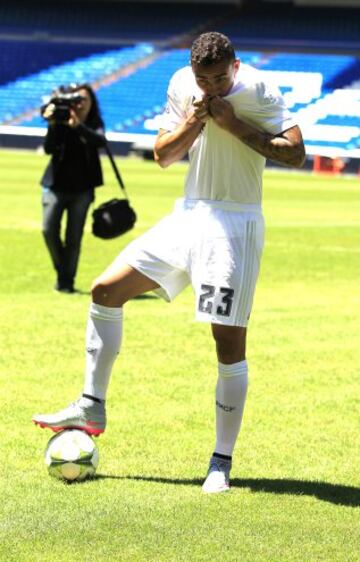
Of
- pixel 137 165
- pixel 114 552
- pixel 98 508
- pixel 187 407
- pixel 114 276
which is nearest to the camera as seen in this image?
pixel 114 552

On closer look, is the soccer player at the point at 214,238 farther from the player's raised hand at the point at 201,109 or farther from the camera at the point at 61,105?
the camera at the point at 61,105

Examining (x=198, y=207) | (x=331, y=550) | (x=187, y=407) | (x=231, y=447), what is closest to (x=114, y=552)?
(x=331, y=550)

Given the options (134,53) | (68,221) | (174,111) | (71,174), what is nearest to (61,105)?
(71,174)

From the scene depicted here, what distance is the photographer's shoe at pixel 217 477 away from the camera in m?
6.07

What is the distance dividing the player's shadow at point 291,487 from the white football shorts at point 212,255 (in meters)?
0.83

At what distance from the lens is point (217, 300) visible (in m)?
6.07

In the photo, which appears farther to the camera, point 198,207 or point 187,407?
point 187,407

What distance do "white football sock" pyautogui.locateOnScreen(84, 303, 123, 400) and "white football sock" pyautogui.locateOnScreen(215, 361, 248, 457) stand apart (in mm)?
556

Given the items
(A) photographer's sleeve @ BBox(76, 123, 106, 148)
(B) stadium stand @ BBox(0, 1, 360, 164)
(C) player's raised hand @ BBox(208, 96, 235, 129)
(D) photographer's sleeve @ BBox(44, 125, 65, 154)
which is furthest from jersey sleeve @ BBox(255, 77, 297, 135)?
(B) stadium stand @ BBox(0, 1, 360, 164)

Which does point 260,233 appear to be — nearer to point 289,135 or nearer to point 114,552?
point 289,135

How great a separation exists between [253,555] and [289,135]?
2.06 m

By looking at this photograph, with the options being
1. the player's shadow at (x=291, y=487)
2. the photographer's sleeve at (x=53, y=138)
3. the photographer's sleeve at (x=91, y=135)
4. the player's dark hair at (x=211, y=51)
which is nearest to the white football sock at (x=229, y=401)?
the player's shadow at (x=291, y=487)

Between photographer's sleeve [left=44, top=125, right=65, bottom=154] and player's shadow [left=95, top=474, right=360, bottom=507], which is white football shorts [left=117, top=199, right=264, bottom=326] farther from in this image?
photographer's sleeve [left=44, top=125, right=65, bottom=154]

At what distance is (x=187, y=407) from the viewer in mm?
8109
